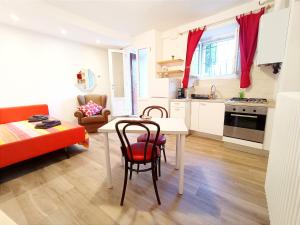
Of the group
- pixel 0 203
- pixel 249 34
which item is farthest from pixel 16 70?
pixel 249 34

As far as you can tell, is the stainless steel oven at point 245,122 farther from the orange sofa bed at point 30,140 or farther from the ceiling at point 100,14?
the orange sofa bed at point 30,140

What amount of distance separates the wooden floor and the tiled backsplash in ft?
4.03

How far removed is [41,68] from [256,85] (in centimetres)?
492

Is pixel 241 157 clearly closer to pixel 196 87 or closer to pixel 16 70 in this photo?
pixel 196 87

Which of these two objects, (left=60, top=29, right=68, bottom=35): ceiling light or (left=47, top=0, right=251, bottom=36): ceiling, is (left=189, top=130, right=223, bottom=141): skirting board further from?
(left=60, top=29, right=68, bottom=35): ceiling light

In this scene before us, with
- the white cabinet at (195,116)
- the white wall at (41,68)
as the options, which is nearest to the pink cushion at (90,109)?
the white wall at (41,68)

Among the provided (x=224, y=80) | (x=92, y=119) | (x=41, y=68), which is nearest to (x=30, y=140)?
(x=92, y=119)

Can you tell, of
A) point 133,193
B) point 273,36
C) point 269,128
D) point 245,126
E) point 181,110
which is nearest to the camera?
point 133,193

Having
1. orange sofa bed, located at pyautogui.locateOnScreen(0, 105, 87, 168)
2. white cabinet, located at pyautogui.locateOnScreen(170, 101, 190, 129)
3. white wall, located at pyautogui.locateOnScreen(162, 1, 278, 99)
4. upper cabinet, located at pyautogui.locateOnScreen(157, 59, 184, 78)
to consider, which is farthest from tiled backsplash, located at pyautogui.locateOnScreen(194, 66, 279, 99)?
orange sofa bed, located at pyautogui.locateOnScreen(0, 105, 87, 168)

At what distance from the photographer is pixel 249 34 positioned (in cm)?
279

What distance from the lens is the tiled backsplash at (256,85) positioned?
9.00 feet

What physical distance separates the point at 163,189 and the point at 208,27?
3430 mm

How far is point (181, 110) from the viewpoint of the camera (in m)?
3.46

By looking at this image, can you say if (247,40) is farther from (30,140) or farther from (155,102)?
(30,140)
